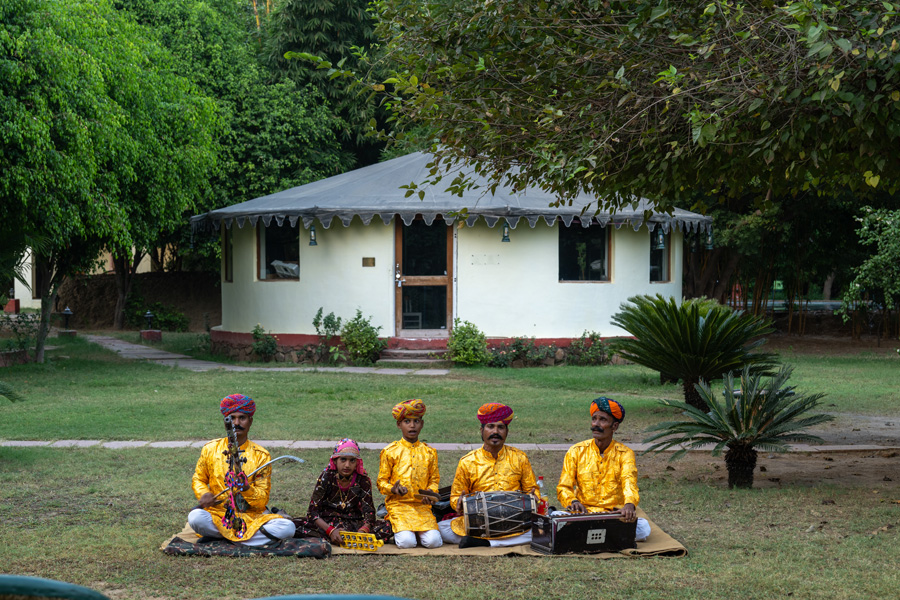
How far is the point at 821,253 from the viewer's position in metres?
27.3

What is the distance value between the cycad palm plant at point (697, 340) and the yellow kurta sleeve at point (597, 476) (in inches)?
202

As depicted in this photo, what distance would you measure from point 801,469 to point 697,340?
2633 mm

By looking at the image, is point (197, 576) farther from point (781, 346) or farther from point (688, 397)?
point (781, 346)

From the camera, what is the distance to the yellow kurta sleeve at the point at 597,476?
Result: 6.15m

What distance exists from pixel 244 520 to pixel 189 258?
30.2m

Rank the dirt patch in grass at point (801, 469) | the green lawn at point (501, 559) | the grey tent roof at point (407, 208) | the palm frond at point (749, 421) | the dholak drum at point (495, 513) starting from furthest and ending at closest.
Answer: the grey tent roof at point (407, 208), the dirt patch in grass at point (801, 469), the palm frond at point (749, 421), the dholak drum at point (495, 513), the green lawn at point (501, 559)

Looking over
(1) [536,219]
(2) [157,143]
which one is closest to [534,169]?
(1) [536,219]

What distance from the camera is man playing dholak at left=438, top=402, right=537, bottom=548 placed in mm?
6199

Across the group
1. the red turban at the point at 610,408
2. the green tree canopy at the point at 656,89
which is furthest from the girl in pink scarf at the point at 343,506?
the green tree canopy at the point at 656,89

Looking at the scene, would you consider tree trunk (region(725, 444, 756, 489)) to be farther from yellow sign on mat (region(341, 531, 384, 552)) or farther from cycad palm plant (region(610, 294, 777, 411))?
yellow sign on mat (region(341, 531, 384, 552))

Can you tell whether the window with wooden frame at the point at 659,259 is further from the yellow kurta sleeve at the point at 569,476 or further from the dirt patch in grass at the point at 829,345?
the yellow kurta sleeve at the point at 569,476

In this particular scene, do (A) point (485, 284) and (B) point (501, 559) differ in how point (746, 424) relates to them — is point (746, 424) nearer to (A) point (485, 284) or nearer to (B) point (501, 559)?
(B) point (501, 559)

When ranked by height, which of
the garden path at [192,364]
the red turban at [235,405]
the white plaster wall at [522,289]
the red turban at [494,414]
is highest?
the white plaster wall at [522,289]

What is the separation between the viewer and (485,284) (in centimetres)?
1841
